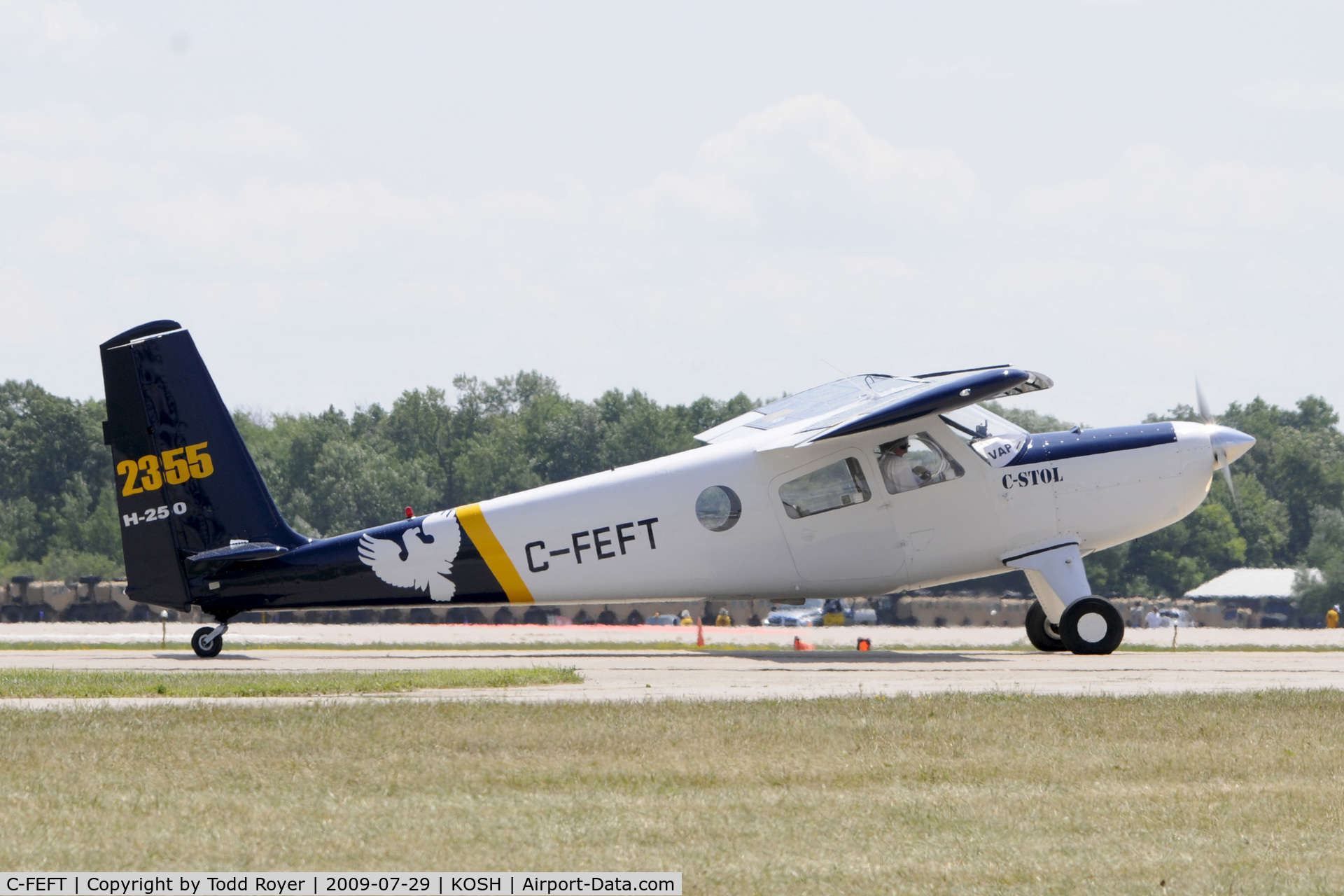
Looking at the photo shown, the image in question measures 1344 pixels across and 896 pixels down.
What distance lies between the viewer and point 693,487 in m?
18.1

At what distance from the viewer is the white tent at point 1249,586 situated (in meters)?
73.4

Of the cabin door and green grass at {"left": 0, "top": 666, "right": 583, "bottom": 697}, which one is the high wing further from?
green grass at {"left": 0, "top": 666, "right": 583, "bottom": 697}

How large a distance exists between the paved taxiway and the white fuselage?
3.55 ft

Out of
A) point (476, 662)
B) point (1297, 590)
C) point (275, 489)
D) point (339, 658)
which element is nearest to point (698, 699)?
point (476, 662)

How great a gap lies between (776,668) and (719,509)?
257 cm

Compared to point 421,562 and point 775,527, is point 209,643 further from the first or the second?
point 775,527

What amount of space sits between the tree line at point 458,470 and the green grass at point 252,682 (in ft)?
232

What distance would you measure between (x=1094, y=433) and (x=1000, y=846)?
12.7 m

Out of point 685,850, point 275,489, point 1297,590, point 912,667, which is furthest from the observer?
point 275,489

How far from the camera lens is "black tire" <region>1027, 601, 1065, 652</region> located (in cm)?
1917

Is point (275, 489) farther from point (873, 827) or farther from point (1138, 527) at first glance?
point (873, 827)

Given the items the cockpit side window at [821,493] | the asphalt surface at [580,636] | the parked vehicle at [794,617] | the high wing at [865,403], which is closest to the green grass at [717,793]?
the high wing at [865,403]

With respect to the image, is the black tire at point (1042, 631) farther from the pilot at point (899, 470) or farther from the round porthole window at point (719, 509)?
the round porthole window at point (719, 509)

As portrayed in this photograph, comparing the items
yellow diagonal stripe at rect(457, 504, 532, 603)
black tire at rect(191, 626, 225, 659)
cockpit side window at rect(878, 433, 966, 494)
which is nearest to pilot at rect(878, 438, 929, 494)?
cockpit side window at rect(878, 433, 966, 494)
